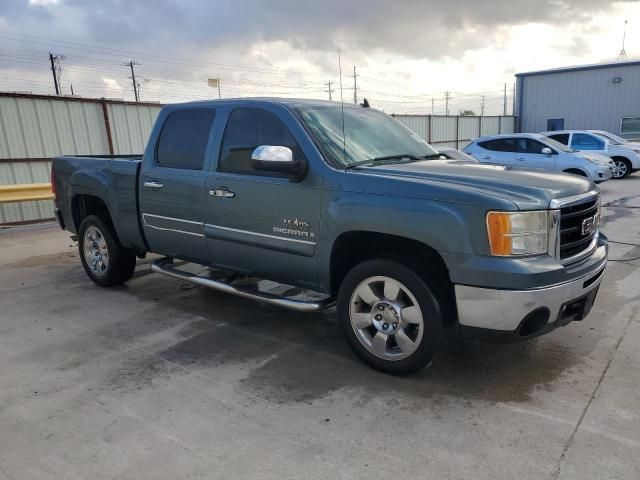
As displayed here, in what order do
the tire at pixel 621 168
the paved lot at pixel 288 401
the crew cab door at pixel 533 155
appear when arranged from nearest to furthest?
1. the paved lot at pixel 288 401
2. the crew cab door at pixel 533 155
3. the tire at pixel 621 168

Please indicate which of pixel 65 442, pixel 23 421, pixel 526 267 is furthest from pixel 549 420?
pixel 23 421

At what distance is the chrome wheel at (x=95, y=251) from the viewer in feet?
19.0

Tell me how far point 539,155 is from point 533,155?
14cm

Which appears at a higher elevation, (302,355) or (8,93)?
(8,93)

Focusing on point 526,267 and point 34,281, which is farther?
point 34,281

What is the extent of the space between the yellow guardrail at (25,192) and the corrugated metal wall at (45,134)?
66cm

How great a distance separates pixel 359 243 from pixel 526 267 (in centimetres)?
117

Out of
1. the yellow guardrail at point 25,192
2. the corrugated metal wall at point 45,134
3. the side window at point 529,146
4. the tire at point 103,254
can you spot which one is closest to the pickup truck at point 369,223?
the tire at point 103,254

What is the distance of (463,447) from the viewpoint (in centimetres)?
279

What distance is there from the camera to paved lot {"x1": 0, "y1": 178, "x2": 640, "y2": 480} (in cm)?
269

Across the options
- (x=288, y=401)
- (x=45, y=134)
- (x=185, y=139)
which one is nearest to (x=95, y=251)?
(x=185, y=139)

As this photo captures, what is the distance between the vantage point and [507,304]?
9.93 ft

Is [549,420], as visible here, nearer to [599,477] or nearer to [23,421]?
[599,477]

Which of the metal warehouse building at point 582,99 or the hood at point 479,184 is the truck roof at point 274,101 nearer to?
the hood at point 479,184
